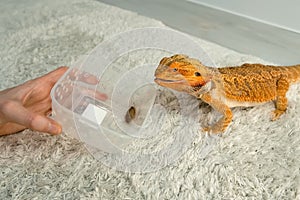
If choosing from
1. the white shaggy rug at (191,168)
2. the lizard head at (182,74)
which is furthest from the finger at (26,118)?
the lizard head at (182,74)

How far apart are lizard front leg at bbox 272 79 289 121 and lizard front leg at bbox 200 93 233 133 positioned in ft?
0.52

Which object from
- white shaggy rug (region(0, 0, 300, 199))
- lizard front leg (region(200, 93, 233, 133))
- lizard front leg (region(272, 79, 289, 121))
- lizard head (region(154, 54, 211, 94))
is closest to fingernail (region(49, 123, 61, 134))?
white shaggy rug (region(0, 0, 300, 199))

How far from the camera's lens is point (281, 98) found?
1.35 m

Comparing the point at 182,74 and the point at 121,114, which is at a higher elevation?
the point at 182,74

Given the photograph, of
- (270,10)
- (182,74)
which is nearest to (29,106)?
(182,74)

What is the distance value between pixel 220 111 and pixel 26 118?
0.55m

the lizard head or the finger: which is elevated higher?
the lizard head

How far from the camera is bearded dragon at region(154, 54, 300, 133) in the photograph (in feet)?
4.01

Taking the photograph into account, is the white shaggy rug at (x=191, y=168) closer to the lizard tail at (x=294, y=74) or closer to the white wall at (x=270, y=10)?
the lizard tail at (x=294, y=74)

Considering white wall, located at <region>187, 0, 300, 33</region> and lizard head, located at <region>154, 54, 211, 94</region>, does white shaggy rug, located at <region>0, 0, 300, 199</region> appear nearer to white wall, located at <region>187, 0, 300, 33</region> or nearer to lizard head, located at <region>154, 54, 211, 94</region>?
lizard head, located at <region>154, 54, 211, 94</region>

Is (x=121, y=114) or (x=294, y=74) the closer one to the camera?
(x=121, y=114)

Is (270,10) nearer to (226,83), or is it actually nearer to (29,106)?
(226,83)

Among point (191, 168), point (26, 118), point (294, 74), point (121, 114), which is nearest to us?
point (26, 118)

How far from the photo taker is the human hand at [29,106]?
108cm
